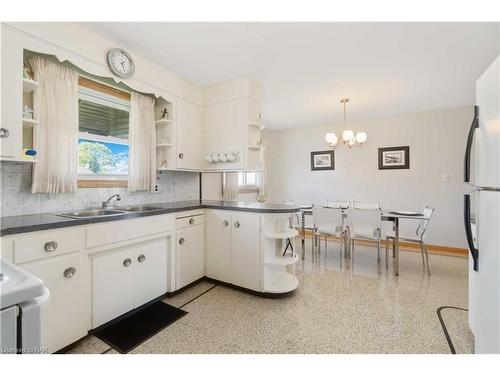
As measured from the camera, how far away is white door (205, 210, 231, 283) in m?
2.40

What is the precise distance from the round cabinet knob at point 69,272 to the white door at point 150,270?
45cm

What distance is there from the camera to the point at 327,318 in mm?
1869

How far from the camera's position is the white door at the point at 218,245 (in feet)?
7.86

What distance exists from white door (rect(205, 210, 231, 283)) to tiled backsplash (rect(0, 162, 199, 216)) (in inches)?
26.9

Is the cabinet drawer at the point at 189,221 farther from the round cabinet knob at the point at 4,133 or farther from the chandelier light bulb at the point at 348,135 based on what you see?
the chandelier light bulb at the point at 348,135

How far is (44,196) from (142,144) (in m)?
0.93

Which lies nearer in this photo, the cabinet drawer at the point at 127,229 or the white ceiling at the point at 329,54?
the cabinet drawer at the point at 127,229

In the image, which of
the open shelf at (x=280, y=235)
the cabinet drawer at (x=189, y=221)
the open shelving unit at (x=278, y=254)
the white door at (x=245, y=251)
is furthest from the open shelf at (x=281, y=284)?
the cabinet drawer at (x=189, y=221)

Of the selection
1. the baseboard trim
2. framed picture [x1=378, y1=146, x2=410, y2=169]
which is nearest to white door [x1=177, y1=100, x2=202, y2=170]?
the baseboard trim

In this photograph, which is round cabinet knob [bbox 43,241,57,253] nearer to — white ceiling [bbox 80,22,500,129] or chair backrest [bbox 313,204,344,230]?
white ceiling [bbox 80,22,500,129]

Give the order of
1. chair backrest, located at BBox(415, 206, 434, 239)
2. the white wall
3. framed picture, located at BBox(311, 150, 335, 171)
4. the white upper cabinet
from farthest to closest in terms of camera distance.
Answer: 1. framed picture, located at BBox(311, 150, 335, 171)
2. the white wall
3. chair backrest, located at BBox(415, 206, 434, 239)
4. the white upper cabinet

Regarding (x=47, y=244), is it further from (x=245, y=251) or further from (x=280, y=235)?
(x=280, y=235)
